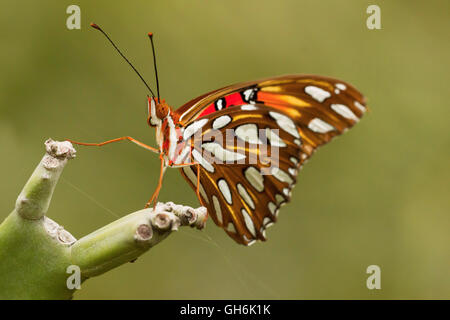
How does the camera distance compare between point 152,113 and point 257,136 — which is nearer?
point 152,113

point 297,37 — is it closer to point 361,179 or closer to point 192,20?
point 192,20

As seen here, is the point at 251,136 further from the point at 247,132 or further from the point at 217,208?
the point at 217,208

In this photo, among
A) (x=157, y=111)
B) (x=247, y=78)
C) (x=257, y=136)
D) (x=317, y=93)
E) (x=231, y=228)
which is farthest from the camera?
(x=247, y=78)

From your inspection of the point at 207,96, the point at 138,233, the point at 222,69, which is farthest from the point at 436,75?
the point at 138,233

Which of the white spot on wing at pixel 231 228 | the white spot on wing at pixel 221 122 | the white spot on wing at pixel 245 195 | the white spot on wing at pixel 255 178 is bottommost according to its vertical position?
the white spot on wing at pixel 231 228

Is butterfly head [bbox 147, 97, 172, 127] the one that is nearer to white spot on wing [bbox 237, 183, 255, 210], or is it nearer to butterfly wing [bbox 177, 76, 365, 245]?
butterfly wing [bbox 177, 76, 365, 245]

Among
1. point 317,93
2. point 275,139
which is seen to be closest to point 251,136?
point 275,139

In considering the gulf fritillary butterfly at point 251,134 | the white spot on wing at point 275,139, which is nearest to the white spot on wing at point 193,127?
the gulf fritillary butterfly at point 251,134

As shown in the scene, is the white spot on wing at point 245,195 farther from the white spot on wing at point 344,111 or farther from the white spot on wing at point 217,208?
the white spot on wing at point 344,111
